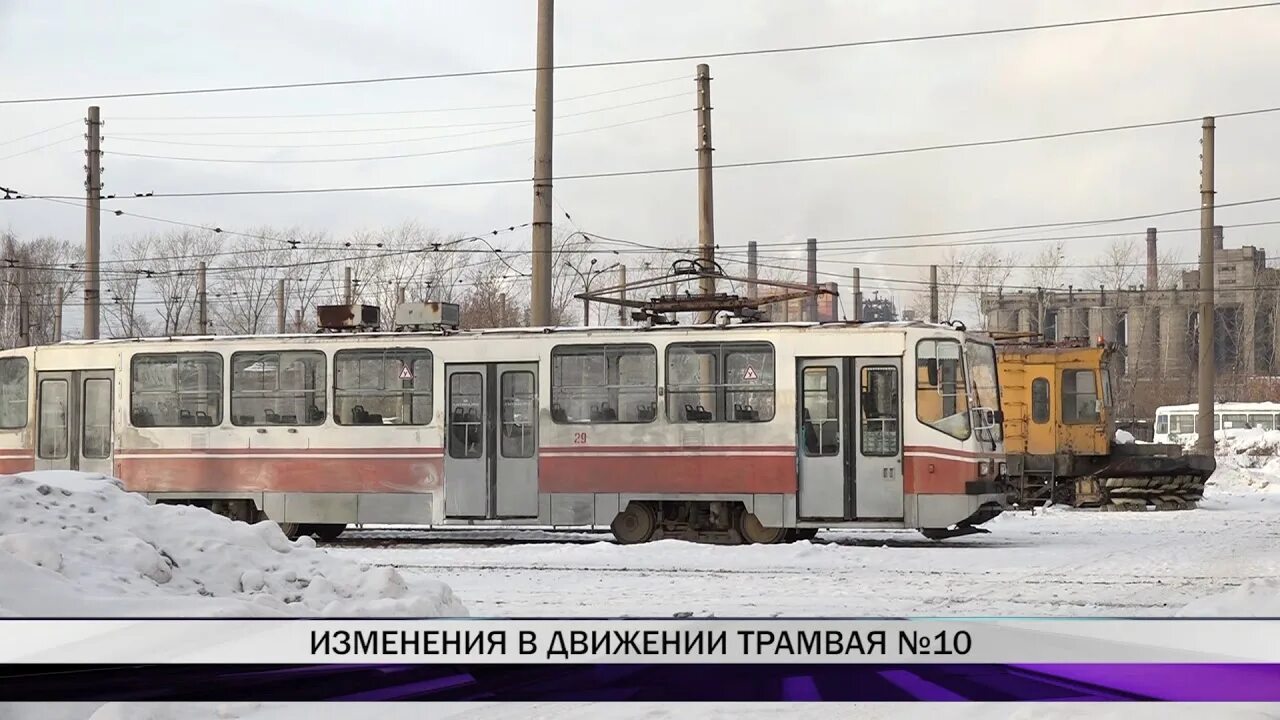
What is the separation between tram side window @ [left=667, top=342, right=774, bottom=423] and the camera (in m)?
20.8

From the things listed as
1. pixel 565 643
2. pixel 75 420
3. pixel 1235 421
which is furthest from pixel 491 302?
pixel 565 643

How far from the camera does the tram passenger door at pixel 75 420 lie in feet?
77.2

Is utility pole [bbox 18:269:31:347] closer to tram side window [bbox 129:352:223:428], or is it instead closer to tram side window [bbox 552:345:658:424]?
tram side window [bbox 129:352:223:428]

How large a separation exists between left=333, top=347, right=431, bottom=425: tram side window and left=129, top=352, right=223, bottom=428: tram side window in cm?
212

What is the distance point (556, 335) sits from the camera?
2138 cm

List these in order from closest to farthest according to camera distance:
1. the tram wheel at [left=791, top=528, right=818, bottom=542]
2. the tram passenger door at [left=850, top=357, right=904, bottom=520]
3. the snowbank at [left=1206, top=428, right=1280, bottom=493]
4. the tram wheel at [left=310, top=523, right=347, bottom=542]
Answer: the tram passenger door at [left=850, top=357, right=904, bottom=520]
the tram wheel at [left=791, top=528, right=818, bottom=542]
the tram wheel at [left=310, top=523, right=347, bottom=542]
the snowbank at [left=1206, top=428, right=1280, bottom=493]

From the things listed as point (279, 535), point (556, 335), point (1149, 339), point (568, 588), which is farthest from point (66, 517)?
point (1149, 339)

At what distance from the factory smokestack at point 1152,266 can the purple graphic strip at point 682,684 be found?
53.2m

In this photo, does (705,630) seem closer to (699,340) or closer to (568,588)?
(568,588)

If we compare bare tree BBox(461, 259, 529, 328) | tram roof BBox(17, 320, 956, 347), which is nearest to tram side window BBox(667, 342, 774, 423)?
tram roof BBox(17, 320, 956, 347)

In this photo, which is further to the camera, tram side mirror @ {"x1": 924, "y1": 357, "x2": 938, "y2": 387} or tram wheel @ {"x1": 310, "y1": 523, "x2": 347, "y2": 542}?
tram wheel @ {"x1": 310, "y1": 523, "x2": 347, "y2": 542}

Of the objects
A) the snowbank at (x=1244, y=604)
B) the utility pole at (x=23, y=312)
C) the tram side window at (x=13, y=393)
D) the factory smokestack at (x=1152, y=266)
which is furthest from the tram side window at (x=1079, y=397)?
the utility pole at (x=23, y=312)

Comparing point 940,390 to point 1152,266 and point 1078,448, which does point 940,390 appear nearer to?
point 1078,448

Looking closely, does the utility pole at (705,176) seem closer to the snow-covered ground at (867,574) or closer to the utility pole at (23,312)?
the snow-covered ground at (867,574)
